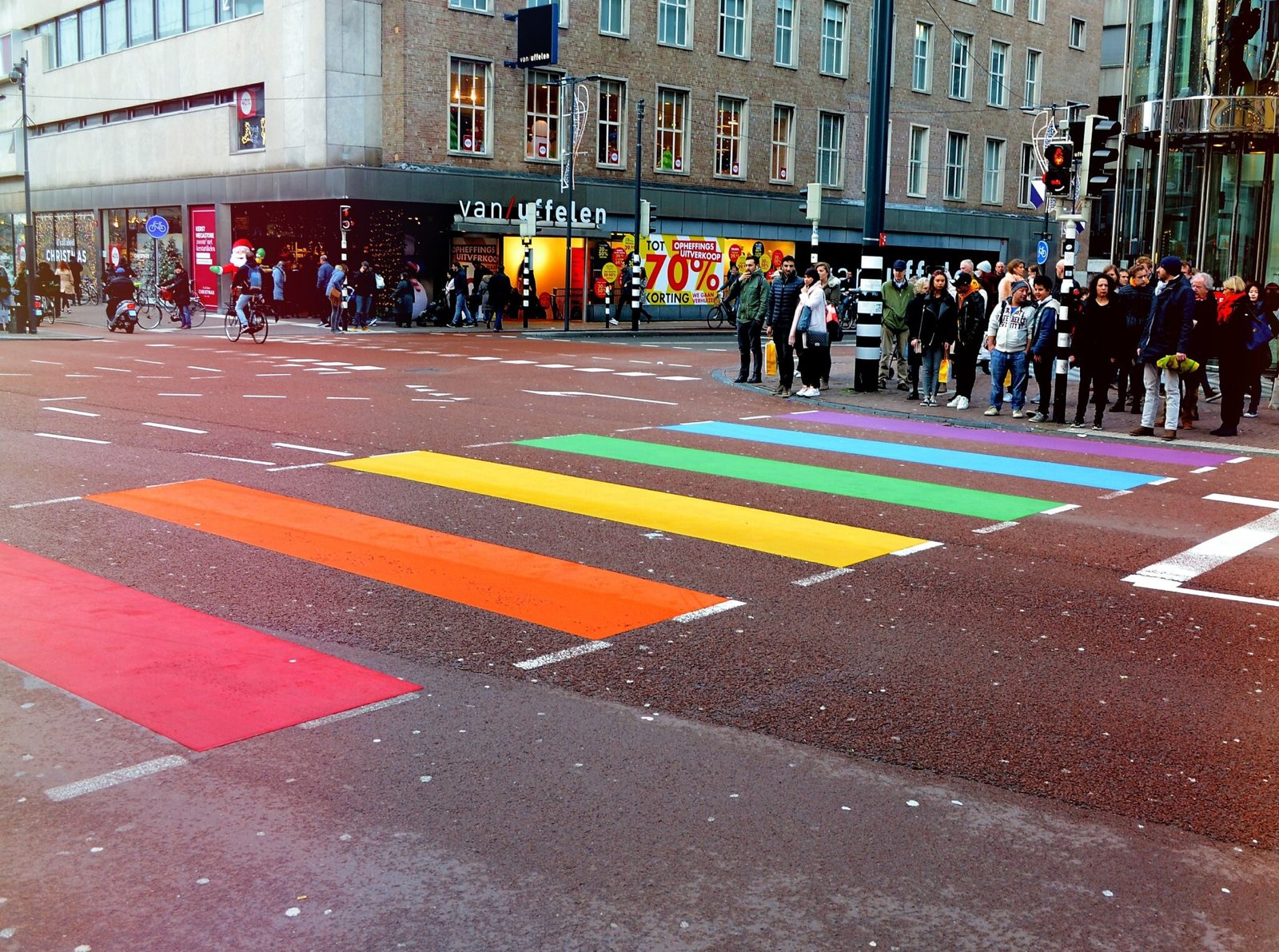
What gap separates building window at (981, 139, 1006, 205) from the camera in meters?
56.6

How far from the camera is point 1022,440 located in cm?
1477

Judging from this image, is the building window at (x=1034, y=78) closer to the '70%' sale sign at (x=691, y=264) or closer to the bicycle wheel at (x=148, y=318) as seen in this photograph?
the '70%' sale sign at (x=691, y=264)

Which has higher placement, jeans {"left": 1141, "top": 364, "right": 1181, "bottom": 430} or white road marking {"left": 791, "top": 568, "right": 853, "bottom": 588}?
jeans {"left": 1141, "top": 364, "right": 1181, "bottom": 430}

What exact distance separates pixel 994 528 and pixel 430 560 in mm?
3998

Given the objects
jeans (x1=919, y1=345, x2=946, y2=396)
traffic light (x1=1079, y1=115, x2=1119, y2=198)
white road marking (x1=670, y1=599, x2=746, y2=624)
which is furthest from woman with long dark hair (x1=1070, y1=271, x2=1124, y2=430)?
white road marking (x1=670, y1=599, x2=746, y2=624)

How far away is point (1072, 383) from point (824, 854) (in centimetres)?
1861

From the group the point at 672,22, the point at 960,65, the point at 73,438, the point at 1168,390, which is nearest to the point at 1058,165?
the point at 1168,390

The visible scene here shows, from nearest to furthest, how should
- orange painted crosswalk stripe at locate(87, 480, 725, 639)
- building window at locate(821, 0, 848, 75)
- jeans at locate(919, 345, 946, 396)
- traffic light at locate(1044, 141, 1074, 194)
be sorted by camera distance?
orange painted crosswalk stripe at locate(87, 480, 725, 639)
traffic light at locate(1044, 141, 1074, 194)
jeans at locate(919, 345, 946, 396)
building window at locate(821, 0, 848, 75)

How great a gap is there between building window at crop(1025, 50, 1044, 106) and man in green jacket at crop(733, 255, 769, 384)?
42.1 m

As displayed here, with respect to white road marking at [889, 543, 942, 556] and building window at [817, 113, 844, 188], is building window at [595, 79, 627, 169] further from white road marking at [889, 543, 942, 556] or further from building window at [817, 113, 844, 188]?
white road marking at [889, 543, 942, 556]

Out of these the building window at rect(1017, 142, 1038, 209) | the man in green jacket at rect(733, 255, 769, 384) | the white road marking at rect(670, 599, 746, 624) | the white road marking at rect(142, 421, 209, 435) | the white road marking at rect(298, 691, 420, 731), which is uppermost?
the building window at rect(1017, 142, 1038, 209)

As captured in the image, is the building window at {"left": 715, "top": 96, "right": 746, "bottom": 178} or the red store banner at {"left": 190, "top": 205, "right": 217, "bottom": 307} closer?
the red store banner at {"left": 190, "top": 205, "right": 217, "bottom": 307}

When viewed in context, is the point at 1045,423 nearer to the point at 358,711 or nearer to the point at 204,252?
the point at 358,711

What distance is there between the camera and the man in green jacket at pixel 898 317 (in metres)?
18.7
